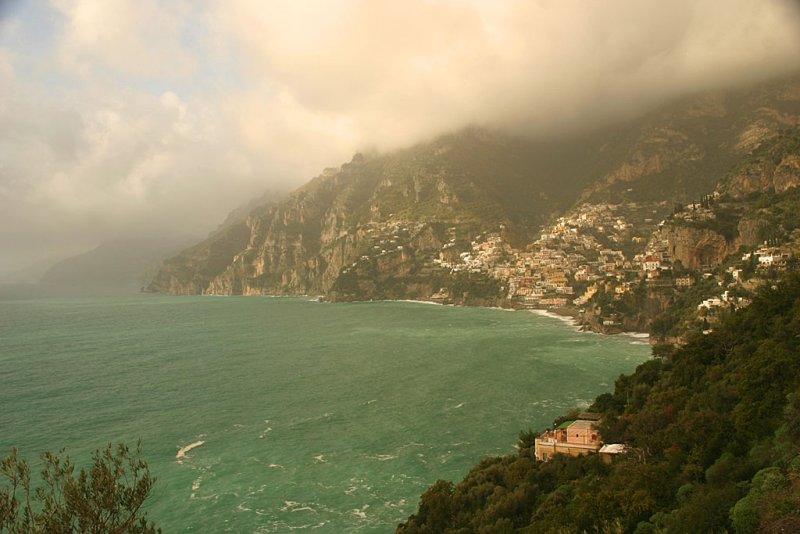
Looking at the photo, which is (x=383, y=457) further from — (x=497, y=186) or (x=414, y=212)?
(x=497, y=186)

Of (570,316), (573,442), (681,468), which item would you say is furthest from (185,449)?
(570,316)

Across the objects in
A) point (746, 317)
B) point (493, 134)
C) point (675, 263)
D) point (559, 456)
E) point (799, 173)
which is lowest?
point (559, 456)

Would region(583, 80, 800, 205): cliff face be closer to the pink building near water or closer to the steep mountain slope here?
the steep mountain slope

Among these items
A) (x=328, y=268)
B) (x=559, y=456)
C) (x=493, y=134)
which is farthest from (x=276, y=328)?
(x=493, y=134)

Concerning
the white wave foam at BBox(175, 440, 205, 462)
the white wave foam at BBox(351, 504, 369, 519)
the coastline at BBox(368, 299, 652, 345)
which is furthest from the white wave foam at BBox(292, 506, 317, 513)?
the coastline at BBox(368, 299, 652, 345)

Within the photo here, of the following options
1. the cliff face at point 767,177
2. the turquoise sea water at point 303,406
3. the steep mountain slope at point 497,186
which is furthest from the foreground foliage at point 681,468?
the steep mountain slope at point 497,186

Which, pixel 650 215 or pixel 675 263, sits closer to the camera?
pixel 675 263

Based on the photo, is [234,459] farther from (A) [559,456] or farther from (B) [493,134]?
(B) [493,134]
